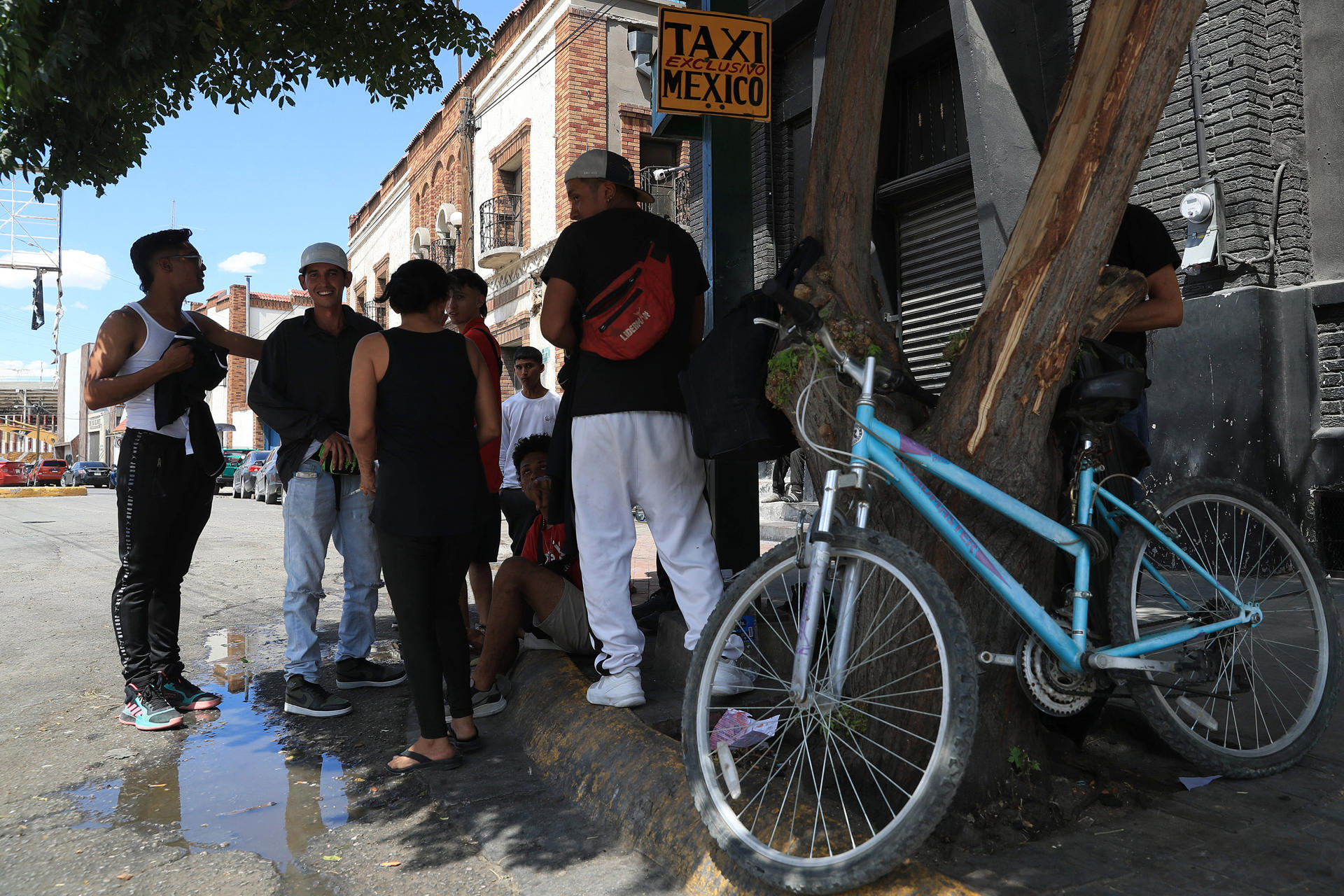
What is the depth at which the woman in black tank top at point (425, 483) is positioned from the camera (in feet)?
11.7

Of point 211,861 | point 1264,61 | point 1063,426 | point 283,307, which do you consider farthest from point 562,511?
point 283,307

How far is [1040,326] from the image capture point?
8.95ft

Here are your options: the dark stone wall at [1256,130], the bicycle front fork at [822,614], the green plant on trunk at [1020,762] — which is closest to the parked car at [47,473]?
the dark stone wall at [1256,130]

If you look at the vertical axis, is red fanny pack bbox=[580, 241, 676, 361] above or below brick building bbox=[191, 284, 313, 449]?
below

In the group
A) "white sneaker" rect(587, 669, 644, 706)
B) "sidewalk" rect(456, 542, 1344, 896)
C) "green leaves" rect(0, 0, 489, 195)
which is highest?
"green leaves" rect(0, 0, 489, 195)

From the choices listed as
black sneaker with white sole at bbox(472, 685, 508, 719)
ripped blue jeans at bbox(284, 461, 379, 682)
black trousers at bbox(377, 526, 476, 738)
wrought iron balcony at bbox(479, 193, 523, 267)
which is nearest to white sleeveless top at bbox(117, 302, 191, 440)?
ripped blue jeans at bbox(284, 461, 379, 682)

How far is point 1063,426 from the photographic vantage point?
9.40ft

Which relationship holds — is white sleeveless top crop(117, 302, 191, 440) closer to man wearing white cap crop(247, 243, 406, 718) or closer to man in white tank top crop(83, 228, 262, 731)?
man in white tank top crop(83, 228, 262, 731)

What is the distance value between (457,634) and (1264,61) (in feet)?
23.6

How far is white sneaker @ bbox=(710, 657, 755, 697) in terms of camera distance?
2.76 metres

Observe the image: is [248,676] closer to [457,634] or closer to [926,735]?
[457,634]

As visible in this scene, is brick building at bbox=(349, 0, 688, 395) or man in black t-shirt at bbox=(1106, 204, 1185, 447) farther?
brick building at bbox=(349, 0, 688, 395)

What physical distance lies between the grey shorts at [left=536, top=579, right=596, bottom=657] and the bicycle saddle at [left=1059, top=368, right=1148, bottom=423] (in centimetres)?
231

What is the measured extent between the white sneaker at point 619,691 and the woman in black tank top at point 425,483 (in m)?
0.52
